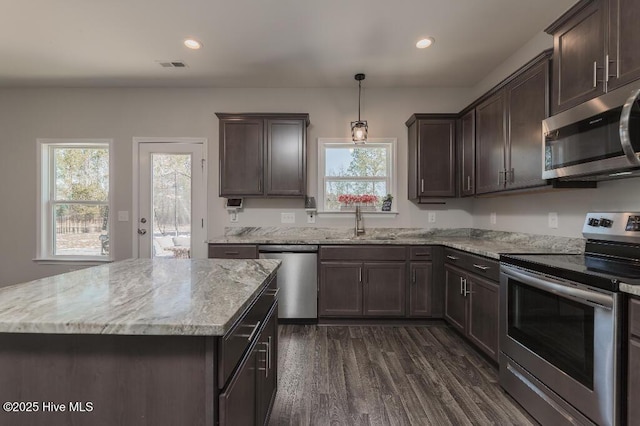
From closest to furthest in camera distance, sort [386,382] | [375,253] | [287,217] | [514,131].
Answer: [386,382] < [514,131] < [375,253] < [287,217]

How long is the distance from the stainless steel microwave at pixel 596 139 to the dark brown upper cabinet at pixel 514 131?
Answer: 22 centimetres

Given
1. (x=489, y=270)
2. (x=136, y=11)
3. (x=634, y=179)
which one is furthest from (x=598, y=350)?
(x=136, y=11)

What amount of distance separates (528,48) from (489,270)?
210cm

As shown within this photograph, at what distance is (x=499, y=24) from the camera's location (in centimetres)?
254

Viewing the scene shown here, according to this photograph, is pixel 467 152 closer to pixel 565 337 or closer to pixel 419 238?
pixel 419 238

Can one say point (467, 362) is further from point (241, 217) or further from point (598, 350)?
point (241, 217)

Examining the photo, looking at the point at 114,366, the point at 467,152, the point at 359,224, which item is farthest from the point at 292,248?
the point at 114,366

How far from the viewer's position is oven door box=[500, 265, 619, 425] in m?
1.38

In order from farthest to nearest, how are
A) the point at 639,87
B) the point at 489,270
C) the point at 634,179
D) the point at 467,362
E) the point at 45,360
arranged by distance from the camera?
the point at 467,362, the point at 489,270, the point at 634,179, the point at 639,87, the point at 45,360

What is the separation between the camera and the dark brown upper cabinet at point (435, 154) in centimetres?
350

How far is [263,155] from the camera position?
3.53m

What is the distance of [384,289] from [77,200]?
3969mm

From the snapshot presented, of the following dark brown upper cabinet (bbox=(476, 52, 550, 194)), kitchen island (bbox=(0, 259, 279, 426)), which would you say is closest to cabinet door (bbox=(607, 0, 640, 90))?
dark brown upper cabinet (bbox=(476, 52, 550, 194))

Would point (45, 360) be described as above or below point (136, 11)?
below
